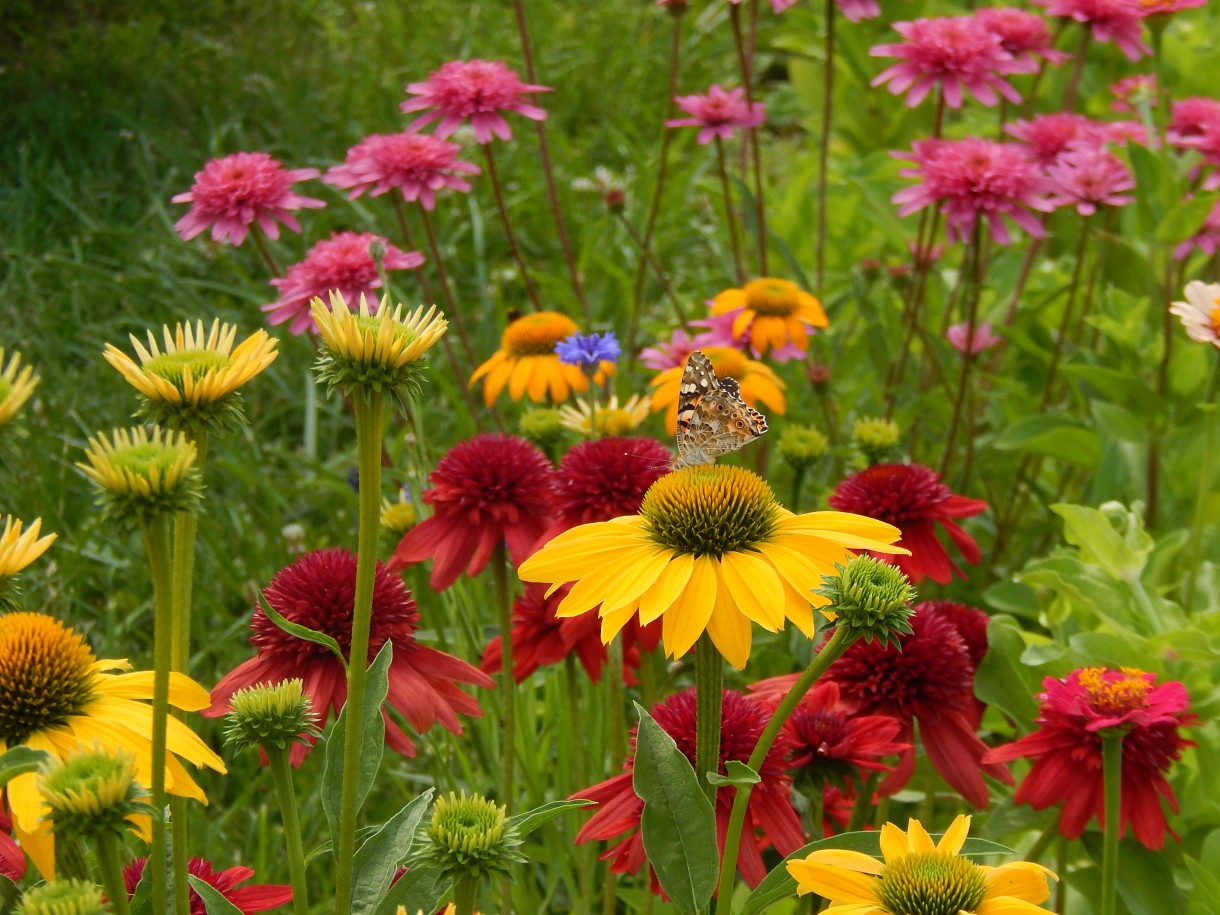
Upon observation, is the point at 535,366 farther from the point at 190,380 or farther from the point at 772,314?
the point at 190,380

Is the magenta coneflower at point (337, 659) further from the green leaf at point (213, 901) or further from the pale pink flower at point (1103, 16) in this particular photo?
the pale pink flower at point (1103, 16)

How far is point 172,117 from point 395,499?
215cm

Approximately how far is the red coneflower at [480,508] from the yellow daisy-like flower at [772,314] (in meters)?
0.64

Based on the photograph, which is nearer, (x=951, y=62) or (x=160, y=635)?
(x=160, y=635)

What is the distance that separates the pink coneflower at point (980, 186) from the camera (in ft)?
6.68

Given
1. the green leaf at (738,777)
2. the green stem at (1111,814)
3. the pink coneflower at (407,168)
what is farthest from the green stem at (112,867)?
the pink coneflower at (407,168)

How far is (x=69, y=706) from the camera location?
2.78ft

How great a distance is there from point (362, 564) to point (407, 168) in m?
1.36

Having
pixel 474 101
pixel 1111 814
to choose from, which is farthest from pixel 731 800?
pixel 474 101

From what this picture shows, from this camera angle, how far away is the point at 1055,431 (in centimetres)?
214

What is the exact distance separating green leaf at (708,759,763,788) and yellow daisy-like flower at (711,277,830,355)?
4.02 feet

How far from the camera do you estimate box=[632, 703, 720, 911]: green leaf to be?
862mm

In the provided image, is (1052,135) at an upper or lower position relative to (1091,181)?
upper

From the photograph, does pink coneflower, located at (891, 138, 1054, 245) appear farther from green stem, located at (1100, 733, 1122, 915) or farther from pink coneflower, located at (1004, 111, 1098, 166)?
green stem, located at (1100, 733, 1122, 915)
